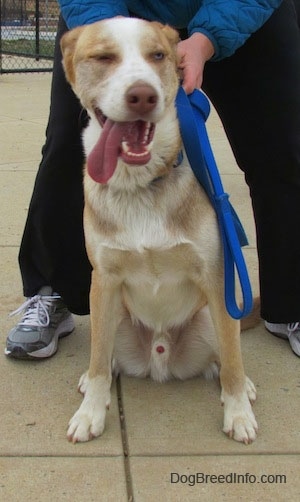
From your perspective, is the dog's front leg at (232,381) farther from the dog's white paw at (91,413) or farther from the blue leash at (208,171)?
the dog's white paw at (91,413)

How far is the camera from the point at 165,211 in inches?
98.3

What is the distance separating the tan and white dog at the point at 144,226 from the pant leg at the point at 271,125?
1.33 feet

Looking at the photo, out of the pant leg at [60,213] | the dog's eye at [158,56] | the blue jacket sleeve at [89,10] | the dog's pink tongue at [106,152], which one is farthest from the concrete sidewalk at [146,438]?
the blue jacket sleeve at [89,10]

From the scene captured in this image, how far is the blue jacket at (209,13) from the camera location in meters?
2.48

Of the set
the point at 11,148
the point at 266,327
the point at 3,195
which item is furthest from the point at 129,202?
the point at 11,148

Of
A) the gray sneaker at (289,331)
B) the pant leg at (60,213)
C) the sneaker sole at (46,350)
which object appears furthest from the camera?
the gray sneaker at (289,331)

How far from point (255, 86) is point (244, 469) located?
1.50 meters

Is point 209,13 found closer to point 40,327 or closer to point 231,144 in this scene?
point 231,144

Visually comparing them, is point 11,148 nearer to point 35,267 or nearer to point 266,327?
point 35,267

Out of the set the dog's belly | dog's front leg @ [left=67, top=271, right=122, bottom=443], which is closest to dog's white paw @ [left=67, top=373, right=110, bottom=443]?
dog's front leg @ [left=67, top=271, right=122, bottom=443]

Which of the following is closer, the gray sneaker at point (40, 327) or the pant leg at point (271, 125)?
the pant leg at point (271, 125)

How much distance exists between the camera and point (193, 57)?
8.03ft

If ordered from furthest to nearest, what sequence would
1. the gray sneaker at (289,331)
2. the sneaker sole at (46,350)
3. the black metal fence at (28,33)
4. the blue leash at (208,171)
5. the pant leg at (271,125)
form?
the black metal fence at (28,33), the gray sneaker at (289,331), the sneaker sole at (46,350), the pant leg at (271,125), the blue leash at (208,171)

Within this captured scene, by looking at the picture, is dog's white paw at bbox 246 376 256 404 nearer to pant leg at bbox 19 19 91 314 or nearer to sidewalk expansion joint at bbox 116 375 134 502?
sidewalk expansion joint at bbox 116 375 134 502
